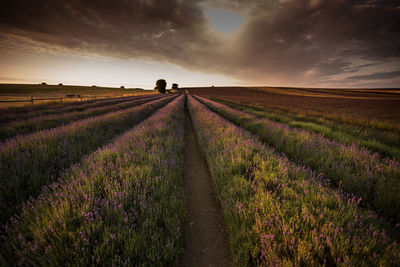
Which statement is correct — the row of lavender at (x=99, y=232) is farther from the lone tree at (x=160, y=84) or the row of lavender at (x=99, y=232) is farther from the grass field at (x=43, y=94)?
the lone tree at (x=160, y=84)

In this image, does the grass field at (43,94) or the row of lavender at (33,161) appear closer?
the row of lavender at (33,161)

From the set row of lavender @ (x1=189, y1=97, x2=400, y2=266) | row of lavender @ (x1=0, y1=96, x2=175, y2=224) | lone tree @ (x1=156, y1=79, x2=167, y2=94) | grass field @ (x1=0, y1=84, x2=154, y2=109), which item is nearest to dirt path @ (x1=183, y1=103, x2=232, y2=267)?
row of lavender @ (x1=189, y1=97, x2=400, y2=266)

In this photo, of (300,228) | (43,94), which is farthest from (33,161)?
(43,94)

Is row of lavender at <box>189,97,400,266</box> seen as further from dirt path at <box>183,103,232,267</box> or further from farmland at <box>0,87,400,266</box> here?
dirt path at <box>183,103,232,267</box>

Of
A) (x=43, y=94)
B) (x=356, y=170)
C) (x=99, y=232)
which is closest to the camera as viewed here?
(x=99, y=232)

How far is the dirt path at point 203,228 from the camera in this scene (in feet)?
6.17

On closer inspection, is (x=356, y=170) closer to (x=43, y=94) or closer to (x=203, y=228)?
(x=203, y=228)

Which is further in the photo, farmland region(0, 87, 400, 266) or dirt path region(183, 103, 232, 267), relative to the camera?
dirt path region(183, 103, 232, 267)

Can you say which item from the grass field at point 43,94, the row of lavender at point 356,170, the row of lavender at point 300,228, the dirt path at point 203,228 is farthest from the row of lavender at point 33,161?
the grass field at point 43,94

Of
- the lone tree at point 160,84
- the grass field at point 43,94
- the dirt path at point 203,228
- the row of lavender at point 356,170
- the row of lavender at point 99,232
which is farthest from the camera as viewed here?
the lone tree at point 160,84

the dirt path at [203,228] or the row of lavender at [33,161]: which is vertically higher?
the row of lavender at [33,161]

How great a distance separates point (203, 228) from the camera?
2.35 metres

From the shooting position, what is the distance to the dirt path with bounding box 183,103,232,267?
188 cm

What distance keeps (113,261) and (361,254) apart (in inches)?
86.9
